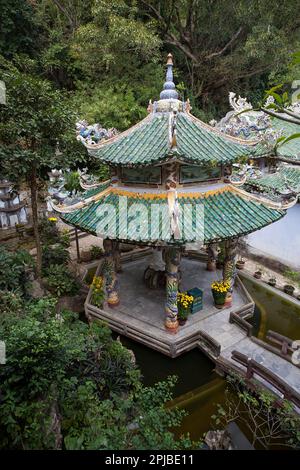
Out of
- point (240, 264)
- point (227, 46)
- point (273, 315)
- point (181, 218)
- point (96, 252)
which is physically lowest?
point (273, 315)

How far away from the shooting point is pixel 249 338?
1073 centimetres

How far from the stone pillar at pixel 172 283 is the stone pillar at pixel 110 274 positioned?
2.27 m

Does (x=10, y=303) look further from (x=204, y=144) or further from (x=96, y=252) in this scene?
(x=96, y=252)

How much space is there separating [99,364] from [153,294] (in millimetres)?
5266

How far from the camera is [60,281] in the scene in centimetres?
1257

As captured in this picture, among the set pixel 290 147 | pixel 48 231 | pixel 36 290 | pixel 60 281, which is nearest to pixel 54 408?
pixel 36 290

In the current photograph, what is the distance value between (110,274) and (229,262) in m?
4.37

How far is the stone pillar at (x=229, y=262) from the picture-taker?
11.6 meters

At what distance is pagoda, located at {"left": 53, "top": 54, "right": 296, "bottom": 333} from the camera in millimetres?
9734

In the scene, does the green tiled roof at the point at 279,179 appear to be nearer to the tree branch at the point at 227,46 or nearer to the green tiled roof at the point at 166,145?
the green tiled roof at the point at 166,145

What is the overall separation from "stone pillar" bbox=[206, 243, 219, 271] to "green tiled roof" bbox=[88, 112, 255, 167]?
16.6ft

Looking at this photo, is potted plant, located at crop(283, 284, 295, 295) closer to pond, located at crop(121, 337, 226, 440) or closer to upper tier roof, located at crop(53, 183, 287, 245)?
upper tier roof, located at crop(53, 183, 287, 245)

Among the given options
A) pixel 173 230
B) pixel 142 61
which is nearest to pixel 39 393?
pixel 173 230

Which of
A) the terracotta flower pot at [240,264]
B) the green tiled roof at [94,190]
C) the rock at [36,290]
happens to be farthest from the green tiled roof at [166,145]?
the terracotta flower pot at [240,264]
